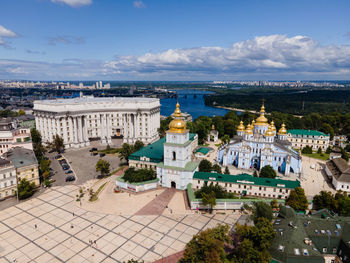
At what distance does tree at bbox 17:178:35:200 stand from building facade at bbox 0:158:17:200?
2.12 meters

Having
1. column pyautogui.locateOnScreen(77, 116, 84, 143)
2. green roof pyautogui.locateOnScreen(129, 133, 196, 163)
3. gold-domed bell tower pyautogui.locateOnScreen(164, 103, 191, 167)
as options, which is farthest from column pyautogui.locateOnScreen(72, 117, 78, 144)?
gold-domed bell tower pyautogui.locateOnScreen(164, 103, 191, 167)

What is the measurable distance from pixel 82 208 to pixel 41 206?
8389 mm

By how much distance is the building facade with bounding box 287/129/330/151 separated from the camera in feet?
272

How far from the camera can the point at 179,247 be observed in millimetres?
34125

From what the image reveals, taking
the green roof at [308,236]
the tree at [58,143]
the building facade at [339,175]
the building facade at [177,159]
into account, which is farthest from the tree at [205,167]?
the tree at [58,143]

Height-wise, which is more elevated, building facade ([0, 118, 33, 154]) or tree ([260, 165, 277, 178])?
building facade ([0, 118, 33, 154])

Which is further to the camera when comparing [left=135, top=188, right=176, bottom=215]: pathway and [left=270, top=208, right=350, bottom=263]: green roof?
[left=135, top=188, right=176, bottom=215]: pathway

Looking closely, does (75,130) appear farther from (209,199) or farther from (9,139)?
(209,199)

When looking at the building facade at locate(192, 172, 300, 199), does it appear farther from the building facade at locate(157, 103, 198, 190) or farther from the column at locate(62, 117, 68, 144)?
the column at locate(62, 117, 68, 144)

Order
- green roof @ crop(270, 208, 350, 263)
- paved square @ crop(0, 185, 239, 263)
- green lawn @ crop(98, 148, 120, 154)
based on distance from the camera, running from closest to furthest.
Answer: green roof @ crop(270, 208, 350, 263) < paved square @ crop(0, 185, 239, 263) < green lawn @ crop(98, 148, 120, 154)

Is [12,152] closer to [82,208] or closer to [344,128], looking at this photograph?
[82,208]

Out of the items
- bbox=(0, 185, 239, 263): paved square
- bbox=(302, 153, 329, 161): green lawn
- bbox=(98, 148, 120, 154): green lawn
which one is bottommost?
bbox=(0, 185, 239, 263): paved square

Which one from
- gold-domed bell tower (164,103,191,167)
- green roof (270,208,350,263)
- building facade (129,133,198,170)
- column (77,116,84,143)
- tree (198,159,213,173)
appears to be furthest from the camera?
column (77,116,84,143)

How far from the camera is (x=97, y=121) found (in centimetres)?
9281
